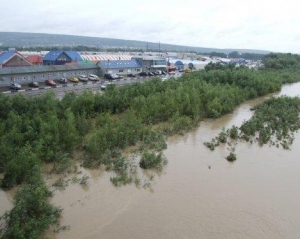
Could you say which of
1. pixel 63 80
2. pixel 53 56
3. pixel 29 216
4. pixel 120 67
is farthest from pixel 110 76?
pixel 29 216

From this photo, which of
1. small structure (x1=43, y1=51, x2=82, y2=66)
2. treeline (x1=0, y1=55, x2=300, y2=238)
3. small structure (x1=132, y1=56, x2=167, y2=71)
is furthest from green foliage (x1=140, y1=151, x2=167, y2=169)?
small structure (x1=132, y1=56, x2=167, y2=71)

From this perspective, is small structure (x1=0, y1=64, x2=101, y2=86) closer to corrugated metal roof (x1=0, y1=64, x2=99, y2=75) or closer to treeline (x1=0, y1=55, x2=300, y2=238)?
corrugated metal roof (x1=0, y1=64, x2=99, y2=75)

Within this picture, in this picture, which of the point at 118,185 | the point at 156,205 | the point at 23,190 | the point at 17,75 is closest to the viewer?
the point at 23,190

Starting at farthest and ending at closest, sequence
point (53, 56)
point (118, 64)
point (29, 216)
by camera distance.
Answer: point (53, 56) < point (118, 64) < point (29, 216)

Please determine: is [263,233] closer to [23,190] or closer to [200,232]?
[200,232]

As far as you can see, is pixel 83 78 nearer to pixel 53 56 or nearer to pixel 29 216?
pixel 53 56

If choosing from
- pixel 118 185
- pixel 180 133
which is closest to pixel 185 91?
pixel 180 133
